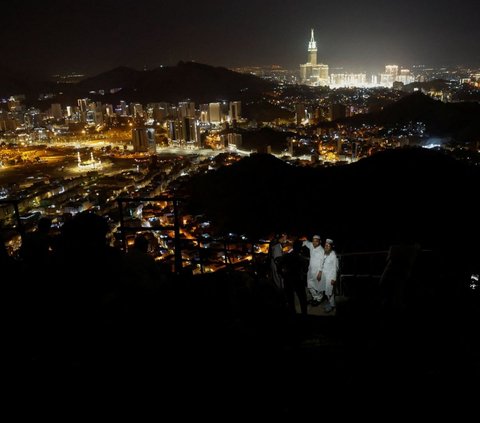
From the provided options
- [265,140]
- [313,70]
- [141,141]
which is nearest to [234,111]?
[265,140]

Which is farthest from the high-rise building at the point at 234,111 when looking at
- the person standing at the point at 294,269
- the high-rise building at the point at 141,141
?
the person standing at the point at 294,269

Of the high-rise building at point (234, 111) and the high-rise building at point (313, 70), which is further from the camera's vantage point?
the high-rise building at point (313, 70)

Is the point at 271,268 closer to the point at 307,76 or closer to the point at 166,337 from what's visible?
the point at 166,337

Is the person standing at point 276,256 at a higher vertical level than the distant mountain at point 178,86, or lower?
lower

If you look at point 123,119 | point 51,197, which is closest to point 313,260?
point 51,197

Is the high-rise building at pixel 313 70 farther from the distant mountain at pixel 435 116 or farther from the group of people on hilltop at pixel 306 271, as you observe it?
the group of people on hilltop at pixel 306 271

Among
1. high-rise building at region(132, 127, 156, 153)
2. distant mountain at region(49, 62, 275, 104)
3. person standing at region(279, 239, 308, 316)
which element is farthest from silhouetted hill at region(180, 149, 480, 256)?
distant mountain at region(49, 62, 275, 104)

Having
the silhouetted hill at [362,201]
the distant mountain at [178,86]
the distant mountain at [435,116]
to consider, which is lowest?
the silhouetted hill at [362,201]

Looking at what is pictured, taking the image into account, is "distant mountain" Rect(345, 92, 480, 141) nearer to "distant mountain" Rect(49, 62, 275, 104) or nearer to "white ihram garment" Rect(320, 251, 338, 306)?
"distant mountain" Rect(49, 62, 275, 104)
